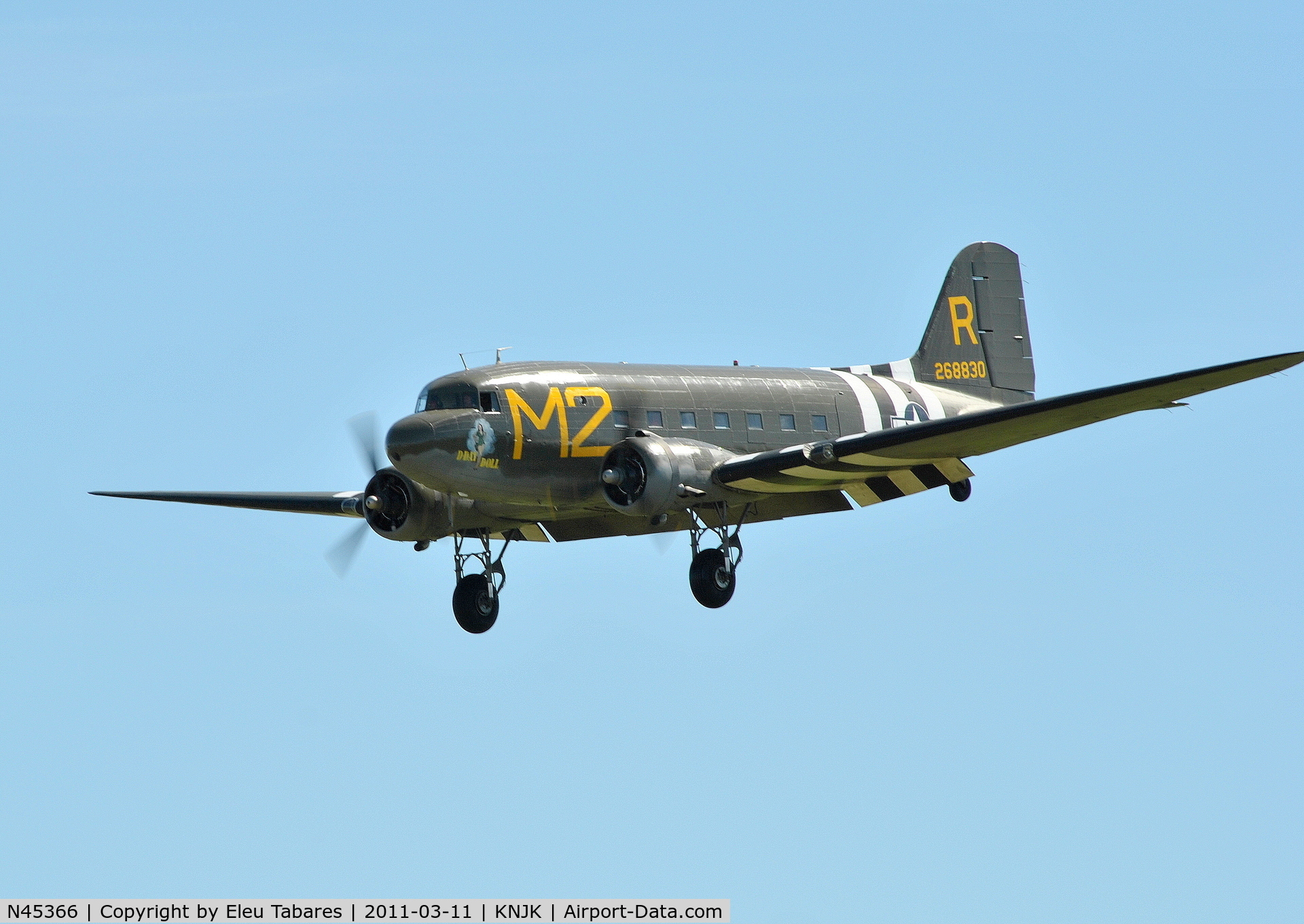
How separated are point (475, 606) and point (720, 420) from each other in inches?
197

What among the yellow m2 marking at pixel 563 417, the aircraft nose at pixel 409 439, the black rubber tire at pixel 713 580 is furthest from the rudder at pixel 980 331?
the aircraft nose at pixel 409 439

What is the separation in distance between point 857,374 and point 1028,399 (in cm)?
429

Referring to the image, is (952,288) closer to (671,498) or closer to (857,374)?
(857,374)

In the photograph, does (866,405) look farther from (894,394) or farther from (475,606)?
(475,606)

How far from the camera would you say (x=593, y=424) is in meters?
29.9

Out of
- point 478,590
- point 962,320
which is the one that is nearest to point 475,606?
point 478,590

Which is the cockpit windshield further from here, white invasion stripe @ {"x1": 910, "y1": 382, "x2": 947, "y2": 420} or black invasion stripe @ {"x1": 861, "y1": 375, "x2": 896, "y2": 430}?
white invasion stripe @ {"x1": 910, "y1": 382, "x2": 947, "y2": 420}

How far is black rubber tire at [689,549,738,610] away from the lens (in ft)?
99.6

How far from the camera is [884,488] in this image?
31969mm

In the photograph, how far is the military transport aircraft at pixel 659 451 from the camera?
94.2 feet

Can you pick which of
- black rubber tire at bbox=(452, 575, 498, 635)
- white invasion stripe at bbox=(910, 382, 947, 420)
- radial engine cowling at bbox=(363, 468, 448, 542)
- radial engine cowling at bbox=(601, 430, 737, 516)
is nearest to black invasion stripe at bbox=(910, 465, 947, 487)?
white invasion stripe at bbox=(910, 382, 947, 420)

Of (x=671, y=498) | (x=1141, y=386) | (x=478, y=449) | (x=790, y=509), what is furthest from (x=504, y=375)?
(x=1141, y=386)

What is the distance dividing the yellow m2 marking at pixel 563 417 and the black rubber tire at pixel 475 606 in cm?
316

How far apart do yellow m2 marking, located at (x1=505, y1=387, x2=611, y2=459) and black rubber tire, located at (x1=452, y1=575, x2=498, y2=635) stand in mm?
3161
